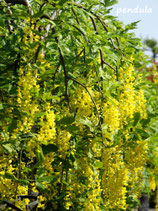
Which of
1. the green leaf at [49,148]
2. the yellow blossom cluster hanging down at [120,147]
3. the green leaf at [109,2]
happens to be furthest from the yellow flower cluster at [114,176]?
the green leaf at [109,2]

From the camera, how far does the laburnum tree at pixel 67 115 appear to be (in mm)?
1970

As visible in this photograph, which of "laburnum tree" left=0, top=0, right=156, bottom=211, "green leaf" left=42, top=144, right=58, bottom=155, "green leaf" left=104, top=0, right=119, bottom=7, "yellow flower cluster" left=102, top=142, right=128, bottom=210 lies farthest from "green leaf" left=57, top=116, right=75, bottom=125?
"green leaf" left=104, top=0, right=119, bottom=7

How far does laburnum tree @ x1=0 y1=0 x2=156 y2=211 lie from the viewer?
1.97 m

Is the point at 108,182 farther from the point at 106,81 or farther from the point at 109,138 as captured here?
the point at 106,81

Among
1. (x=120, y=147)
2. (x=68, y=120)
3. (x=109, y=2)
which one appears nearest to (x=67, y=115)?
(x=68, y=120)

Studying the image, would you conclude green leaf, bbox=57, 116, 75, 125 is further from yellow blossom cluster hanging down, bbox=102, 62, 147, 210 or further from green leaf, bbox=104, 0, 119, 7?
green leaf, bbox=104, 0, 119, 7

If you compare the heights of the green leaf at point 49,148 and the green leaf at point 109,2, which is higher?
the green leaf at point 109,2

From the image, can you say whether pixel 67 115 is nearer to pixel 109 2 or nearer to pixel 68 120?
pixel 68 120

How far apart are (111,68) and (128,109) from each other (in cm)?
34

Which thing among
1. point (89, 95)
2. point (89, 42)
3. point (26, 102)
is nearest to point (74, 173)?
point (89, 95)

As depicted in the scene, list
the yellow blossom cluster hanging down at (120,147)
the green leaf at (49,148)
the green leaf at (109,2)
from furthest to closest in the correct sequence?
the green leaf at (109,2) < the yellow blossom cluster hanging down at (120,147) < the green leaf at (49,148)

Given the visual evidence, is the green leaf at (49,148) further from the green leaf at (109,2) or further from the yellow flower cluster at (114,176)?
the green leaf at (109,2)

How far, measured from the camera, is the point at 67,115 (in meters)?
2.19

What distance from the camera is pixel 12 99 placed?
2.33 m
